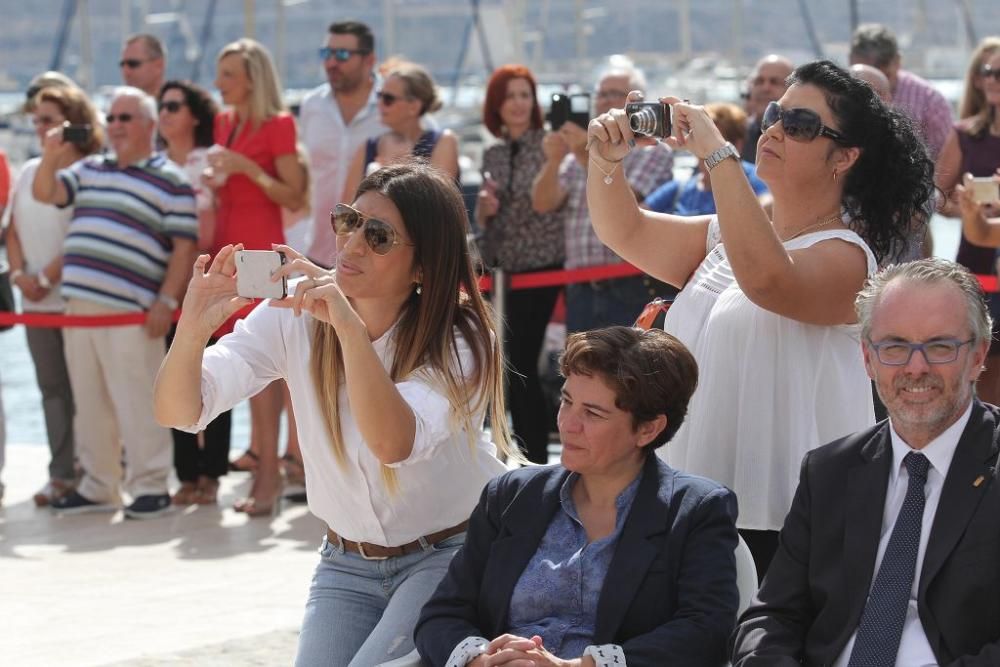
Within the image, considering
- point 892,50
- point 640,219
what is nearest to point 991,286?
point 892,50

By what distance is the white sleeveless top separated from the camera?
354 centimetres

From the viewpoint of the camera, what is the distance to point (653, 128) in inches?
143

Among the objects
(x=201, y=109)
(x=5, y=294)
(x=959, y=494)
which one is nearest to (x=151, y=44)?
(x=201, y=109)

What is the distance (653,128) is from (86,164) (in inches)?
167

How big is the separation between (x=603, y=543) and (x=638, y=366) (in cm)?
37

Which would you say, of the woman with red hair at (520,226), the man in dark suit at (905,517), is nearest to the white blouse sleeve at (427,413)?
the man in dark suit at (905,517)

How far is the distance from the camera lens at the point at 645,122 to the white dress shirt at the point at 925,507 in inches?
39.3

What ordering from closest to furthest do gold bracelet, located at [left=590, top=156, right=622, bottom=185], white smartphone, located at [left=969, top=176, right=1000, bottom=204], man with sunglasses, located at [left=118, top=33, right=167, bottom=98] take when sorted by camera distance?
1. gold bracelet, located at [left=590, top=156, right=622, bottom=185]
2. white smartphone, located at [left=969, top=176, right=1000, bottom=204]
3. man with sunglasses, located at [left=118, top=33, right=167, bottom=98]

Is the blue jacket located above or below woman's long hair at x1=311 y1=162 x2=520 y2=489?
below

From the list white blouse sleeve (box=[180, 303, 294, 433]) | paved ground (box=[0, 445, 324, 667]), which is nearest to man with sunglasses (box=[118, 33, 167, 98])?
paved ground (box=[0, 445, 324, 667])

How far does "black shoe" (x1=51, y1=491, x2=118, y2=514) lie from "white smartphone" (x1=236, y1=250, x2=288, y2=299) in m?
4.23

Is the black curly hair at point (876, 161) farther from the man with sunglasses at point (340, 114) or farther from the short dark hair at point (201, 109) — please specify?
the short dark hair at point (201, 109)

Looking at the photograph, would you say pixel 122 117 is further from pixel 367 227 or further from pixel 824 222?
pixel 824 222

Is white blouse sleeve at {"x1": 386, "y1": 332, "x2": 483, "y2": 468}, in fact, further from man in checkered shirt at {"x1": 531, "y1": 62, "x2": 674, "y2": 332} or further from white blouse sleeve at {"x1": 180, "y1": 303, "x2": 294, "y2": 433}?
man in checkered shirt at {"x1": 531, "y1": 62, "x2": 674, "y2": 332}
